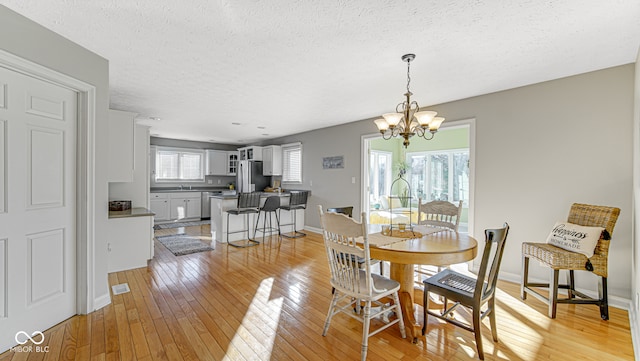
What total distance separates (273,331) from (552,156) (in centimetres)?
350

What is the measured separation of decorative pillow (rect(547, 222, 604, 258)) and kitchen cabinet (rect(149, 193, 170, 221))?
7949mm

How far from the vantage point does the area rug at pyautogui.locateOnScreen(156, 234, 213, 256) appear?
4668 millimetres

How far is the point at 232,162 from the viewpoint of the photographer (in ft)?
29.3

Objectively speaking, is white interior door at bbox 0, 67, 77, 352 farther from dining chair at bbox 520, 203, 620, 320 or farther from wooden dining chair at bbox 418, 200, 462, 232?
dining chair at bbox 520, 203, 620, 320

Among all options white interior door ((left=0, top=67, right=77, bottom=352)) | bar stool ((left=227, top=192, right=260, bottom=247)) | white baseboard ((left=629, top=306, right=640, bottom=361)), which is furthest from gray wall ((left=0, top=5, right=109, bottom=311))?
white baseboard ((left=629, top=306, right=640, bottom=361))

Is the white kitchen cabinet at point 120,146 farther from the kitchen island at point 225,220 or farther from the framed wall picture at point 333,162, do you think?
the framed wall picture at point 333,162

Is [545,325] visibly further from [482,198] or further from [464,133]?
[464,133]

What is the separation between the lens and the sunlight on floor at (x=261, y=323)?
201 cm

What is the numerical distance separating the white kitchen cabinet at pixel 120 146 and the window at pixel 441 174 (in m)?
7.08

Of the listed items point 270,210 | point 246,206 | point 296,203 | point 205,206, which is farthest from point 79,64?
point 205,206

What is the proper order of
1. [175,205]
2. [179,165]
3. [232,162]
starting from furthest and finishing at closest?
1. [232,162]
2. [179,165]
3. [175,205]

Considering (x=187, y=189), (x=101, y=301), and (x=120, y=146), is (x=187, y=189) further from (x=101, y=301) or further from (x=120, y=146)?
(x=101, y=301)

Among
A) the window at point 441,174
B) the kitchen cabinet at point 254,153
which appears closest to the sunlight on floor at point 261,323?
the kitchen cabinet at point 254,153

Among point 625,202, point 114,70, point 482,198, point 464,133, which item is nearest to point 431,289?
point 482,198
